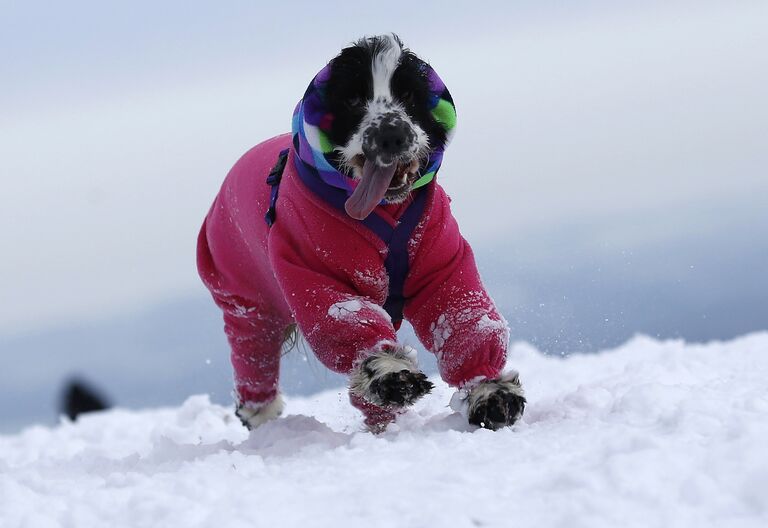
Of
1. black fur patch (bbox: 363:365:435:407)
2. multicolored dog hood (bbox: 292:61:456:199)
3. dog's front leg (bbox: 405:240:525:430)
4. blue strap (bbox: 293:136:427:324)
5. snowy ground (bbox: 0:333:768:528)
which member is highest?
multicolored dog hood (bbox: 292:61:456:199)

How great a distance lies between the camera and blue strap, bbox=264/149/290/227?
5934 mm

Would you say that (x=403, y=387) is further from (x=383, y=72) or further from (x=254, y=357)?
(x=254, y=357)

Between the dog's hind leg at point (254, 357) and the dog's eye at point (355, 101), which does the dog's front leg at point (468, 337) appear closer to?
the dog's eye at point (355, 101)

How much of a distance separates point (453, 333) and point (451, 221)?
72 centimetres

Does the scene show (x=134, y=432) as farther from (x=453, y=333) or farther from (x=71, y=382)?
(x=453, y=333)

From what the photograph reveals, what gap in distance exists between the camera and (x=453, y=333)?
18.2 ft

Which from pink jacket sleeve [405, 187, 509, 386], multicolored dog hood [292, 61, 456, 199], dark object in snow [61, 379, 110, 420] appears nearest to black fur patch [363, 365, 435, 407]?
pink jacket sleeve [405, 187, 509, 386]

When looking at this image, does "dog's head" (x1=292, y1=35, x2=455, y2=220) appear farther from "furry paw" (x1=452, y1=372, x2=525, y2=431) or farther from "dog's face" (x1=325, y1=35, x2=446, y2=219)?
"furry paw" (x1=452, y1=372, x2=525, y2=431)

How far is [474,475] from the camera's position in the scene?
3818mm

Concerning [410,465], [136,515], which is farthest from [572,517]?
[136,515]

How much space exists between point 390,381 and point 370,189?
98 centimetres

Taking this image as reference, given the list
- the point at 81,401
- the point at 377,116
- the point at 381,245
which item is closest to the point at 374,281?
the point at 381,245

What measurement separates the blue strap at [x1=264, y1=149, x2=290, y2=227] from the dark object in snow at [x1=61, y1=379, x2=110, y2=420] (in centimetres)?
499

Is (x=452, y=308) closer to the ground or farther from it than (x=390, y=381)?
farther from it
